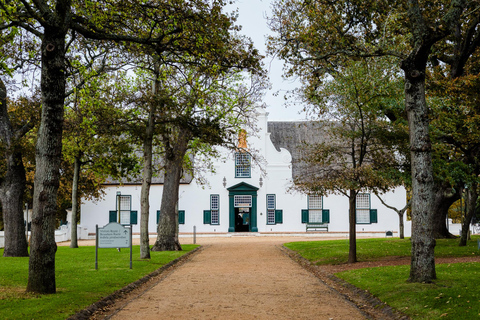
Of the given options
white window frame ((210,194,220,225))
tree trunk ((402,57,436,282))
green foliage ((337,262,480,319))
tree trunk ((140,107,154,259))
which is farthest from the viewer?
white window frame ((210,194,220,225))

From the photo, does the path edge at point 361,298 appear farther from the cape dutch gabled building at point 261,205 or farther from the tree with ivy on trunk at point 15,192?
the cape dutch gabled building at point 261,205

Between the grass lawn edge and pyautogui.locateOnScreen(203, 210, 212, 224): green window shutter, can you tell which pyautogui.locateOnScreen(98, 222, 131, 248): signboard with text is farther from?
pyautogui.locateOnScreen(203, 210, 212, 224): green window shutter

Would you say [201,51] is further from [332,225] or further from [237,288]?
[332,225]

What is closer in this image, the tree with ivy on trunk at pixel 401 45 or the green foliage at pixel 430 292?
the green foliage at pixel 430 292

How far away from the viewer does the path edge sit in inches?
304

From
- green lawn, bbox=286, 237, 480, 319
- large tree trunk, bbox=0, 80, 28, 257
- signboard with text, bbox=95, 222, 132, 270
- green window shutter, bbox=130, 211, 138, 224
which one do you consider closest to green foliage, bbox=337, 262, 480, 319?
green lawn, bbox=286, 237, 480, 319

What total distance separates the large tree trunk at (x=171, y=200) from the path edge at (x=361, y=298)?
373 inches

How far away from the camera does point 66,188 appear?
3534cm

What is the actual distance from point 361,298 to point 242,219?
33.8 meters

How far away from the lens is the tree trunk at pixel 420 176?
920cm

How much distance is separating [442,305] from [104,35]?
7.48m

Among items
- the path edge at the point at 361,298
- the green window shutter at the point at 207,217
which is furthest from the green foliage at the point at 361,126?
the green window shutter at the point at 207,217

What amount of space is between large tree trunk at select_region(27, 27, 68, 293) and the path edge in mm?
5387

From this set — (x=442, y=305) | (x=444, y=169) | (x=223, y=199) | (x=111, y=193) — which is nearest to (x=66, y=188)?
(x=111, y=193)
